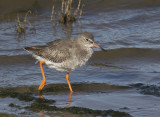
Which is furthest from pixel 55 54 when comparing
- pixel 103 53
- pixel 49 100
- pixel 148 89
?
pixel 103 53

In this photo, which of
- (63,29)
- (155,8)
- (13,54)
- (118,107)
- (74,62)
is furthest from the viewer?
(155,8)

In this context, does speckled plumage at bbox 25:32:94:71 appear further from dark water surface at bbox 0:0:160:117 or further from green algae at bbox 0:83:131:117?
dark water surface at bbox 0:0:160:117

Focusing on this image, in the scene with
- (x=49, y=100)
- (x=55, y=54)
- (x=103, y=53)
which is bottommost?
(x=49, y=100)

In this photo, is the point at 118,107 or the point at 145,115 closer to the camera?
the point at 145,115

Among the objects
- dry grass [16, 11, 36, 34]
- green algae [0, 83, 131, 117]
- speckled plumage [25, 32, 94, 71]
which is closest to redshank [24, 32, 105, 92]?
speckled plumage [25, 32, 94, 71]

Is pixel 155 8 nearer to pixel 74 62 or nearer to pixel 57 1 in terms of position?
pixel 57 1

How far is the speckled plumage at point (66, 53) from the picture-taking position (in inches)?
312

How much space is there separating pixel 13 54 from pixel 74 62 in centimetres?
351

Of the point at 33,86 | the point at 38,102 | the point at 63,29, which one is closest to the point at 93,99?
the point at 38,102

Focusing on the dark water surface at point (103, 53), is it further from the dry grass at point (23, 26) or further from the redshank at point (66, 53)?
the redshank at point (66, 53)

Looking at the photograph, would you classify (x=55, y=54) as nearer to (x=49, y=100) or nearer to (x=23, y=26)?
(x=49, y=100)

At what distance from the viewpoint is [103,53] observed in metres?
11.2

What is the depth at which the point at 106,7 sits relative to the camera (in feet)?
49.2

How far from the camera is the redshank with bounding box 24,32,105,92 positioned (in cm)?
792
